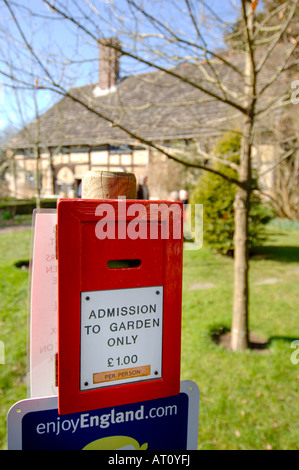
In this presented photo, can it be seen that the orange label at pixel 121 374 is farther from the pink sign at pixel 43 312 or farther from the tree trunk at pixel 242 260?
the tree trunk at pixel 242 260

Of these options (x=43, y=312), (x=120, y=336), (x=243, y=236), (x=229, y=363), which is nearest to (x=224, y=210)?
(x=243, y=236)

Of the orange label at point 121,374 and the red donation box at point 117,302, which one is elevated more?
the red donation box at point 117,302

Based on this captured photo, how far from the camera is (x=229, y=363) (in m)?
3.24

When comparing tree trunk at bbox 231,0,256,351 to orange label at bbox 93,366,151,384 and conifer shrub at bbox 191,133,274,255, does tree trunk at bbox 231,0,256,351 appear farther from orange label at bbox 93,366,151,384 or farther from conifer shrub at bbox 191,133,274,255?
conifer shrub at bbox 191,133,274,255

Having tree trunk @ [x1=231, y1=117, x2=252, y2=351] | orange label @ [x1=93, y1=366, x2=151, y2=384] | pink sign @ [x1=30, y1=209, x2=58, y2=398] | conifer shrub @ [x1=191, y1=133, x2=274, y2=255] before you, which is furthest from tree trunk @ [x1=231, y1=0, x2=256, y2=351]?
conifer shrub @ [x1=191, y1=133, x2=274, y2=255]

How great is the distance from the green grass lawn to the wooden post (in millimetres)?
1944

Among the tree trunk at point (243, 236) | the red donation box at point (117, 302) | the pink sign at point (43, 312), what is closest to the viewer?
the red donation box at point (117, 302)

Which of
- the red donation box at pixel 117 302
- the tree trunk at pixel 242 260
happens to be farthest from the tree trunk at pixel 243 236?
the red donation box at pixel 117 302

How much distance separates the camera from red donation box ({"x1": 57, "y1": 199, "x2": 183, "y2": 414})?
0.95 meters

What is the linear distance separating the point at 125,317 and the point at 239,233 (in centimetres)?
259

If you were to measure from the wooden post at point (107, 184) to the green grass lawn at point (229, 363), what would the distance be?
1.94 metres

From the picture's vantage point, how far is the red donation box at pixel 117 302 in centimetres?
95

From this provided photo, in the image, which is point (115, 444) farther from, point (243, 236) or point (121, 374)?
point (243, 236)

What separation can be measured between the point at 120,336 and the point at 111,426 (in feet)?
0.92
